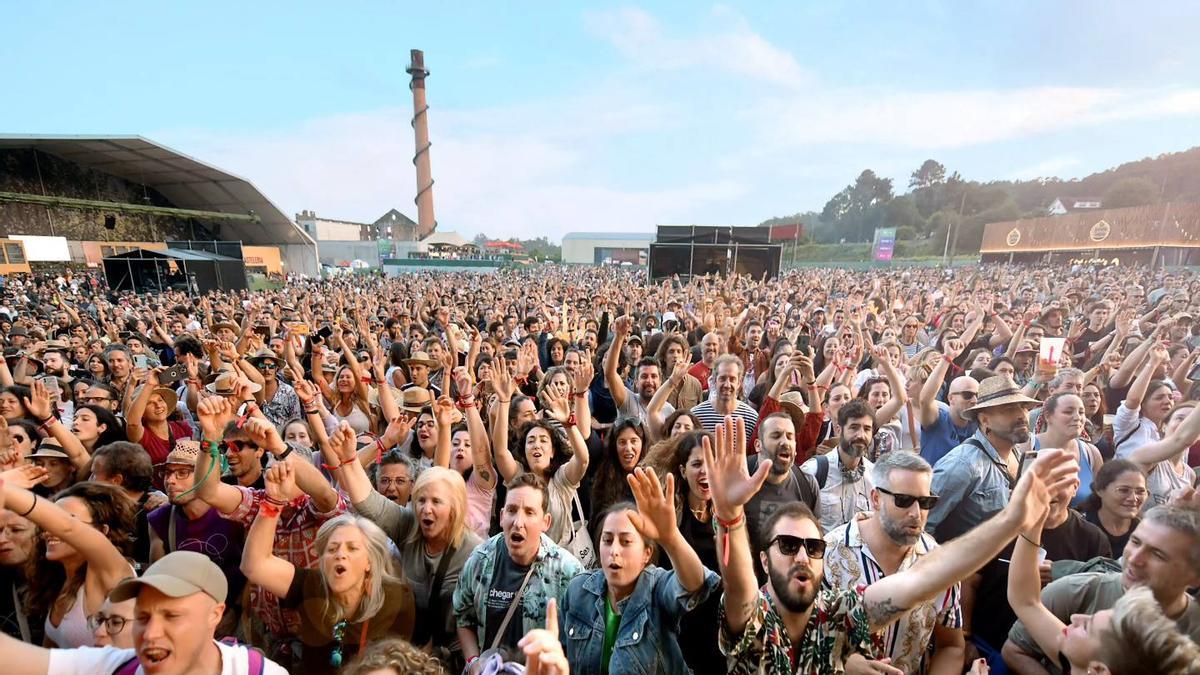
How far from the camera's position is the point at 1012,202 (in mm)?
62625

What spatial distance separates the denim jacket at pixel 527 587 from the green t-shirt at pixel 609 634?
0.34 metres

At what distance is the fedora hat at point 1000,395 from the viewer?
2.90 meters

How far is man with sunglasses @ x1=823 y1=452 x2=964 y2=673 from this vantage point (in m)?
2.05

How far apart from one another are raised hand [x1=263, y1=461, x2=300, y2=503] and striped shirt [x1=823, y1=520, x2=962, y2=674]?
7.69 ft

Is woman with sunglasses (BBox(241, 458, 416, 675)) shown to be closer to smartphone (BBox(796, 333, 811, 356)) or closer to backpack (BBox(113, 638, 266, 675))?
backpack (BBox(113, 638, 266, 675))

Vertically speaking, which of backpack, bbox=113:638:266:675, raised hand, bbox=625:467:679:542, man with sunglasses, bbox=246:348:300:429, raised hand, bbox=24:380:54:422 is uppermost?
raised hand, bbox=625:467:679:542

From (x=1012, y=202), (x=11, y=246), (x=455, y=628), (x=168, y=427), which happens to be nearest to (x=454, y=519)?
(x=455, y=628)

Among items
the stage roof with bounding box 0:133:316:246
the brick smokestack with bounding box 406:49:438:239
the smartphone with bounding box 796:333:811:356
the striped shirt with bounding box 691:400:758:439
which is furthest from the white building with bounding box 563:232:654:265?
the striped shirt with bounding box 691:400:758:439

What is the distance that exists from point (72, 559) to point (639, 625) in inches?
98.3

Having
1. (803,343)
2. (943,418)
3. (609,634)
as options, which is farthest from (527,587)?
(803,343)

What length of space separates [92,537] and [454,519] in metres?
1.47

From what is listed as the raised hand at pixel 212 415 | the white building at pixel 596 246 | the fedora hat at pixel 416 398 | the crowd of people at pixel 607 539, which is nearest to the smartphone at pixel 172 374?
the crowd of people at pixel 607 539

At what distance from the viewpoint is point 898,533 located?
2154 mm

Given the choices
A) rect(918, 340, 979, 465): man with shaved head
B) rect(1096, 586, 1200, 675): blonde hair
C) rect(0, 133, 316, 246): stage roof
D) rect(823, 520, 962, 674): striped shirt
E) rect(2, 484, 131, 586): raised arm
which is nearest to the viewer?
rect(1096, 586, 1200, 675): blonde hair
